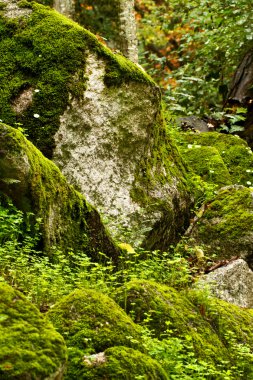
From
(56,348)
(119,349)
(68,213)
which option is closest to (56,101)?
(68,213)

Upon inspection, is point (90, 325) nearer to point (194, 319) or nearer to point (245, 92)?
point (194, 319)

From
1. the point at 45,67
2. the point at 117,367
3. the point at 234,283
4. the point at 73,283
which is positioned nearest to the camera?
the point at 117,367

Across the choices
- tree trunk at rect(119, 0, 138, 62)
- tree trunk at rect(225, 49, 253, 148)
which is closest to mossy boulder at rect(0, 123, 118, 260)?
tree trunk at rect(119, 0, 138, 62)

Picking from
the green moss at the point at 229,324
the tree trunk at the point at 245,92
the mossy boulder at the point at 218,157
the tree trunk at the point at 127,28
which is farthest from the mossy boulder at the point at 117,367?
the tree trunk at the point at 245,92

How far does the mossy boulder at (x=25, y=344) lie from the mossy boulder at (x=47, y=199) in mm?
2367

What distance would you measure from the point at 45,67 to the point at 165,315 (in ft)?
14.2

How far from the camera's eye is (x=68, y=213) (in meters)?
7.26

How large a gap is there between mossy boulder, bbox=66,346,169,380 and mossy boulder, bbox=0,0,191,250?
3.79 meters

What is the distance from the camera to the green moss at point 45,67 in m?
8.61

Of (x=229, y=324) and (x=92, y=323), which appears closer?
(x=92, y=323)

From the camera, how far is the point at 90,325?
4.71 metres

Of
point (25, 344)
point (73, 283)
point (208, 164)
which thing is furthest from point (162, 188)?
point (25, 344)

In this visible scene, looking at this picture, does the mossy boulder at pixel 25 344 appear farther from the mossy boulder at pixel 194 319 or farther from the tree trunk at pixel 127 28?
the tree trunk at pixel 127 28

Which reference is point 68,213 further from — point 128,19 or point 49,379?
point 128,19
